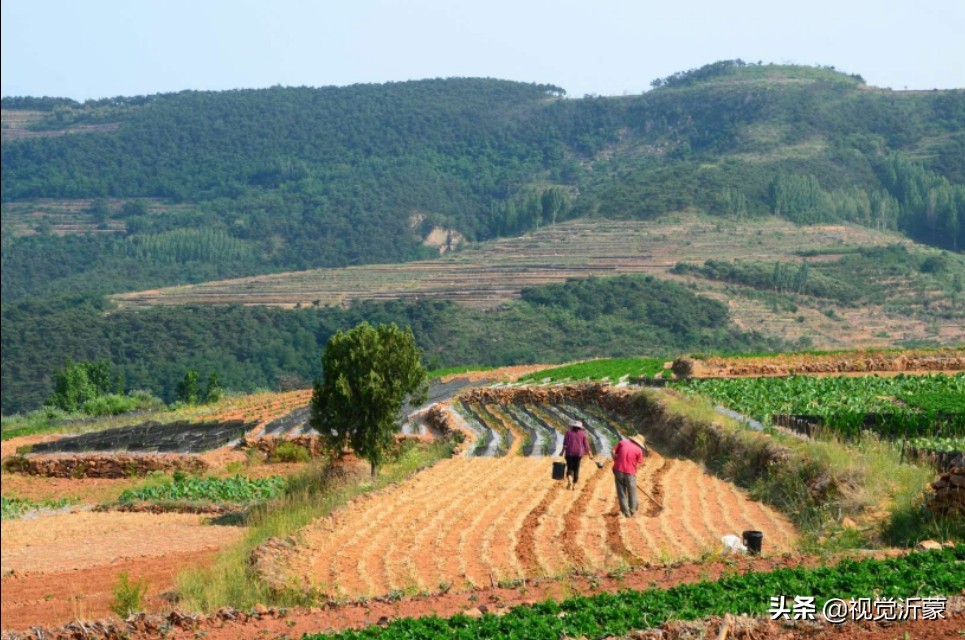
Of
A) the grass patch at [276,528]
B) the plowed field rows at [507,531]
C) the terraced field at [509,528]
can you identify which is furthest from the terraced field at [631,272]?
the plowed field rows at [507,531]

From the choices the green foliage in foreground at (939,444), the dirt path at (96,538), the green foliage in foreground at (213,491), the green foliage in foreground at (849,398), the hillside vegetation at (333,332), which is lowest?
the hillside vegetation at (333,332)

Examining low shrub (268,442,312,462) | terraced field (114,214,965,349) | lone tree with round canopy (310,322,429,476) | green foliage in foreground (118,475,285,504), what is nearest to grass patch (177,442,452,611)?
lone tree with round canopy (310,322,429,476)

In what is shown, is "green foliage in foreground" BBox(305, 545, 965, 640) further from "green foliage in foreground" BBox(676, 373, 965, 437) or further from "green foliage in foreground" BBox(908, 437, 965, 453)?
"green foliage in foreground" BBox(676, 373, 965, 437)

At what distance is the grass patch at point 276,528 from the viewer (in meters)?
13.3

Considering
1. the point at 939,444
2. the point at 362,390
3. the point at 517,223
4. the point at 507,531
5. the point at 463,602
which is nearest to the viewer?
the point at 463,602

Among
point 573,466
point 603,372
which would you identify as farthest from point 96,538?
point 603,372

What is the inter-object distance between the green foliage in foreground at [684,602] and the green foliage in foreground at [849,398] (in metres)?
10.8

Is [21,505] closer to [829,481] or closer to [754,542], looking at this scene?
[829,481]

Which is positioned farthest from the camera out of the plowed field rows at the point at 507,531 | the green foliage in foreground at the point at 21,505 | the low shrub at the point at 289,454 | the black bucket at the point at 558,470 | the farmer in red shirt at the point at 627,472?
the low shrub at the point at 289,454

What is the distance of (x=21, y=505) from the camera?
28.8 m

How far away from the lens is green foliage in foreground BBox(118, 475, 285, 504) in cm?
2692

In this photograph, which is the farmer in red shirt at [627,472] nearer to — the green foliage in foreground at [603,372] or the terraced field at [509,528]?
the terraced field at [509,528]

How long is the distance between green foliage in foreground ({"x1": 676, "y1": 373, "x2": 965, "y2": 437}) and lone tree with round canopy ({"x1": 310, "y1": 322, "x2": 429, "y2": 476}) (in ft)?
22.7

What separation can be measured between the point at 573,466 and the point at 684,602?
9.39 metres
